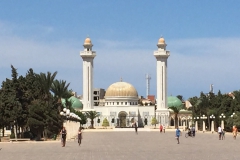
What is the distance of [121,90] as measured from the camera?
114 metres

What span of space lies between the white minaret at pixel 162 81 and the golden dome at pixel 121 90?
8.46 meters

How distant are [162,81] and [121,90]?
10564 mm

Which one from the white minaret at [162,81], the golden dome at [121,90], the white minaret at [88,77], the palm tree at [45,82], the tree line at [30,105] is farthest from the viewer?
the golden dome at [121,90]

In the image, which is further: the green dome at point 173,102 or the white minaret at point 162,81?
the green dome at point 173,102

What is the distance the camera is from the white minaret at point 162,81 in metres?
107

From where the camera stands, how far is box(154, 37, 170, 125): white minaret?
107m

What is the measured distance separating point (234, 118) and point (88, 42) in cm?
5455

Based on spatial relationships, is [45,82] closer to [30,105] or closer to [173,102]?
[30,105]

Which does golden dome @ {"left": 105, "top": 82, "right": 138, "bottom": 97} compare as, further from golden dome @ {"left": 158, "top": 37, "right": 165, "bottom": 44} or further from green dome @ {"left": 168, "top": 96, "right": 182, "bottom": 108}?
golden dome @ {"left": 158, "top": 37, "right": 165, "bottom": 44}

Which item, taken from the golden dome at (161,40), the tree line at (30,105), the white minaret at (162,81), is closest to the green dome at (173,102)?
the white minaret at (162,81)

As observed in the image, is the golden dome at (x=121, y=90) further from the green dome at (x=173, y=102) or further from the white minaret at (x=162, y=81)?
the green dome at (x=173, y=102)

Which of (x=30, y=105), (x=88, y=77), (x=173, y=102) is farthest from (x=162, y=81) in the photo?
(x=30, y=105)

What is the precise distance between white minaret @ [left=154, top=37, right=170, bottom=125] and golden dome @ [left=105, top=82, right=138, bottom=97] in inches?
333

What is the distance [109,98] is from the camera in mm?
115188
